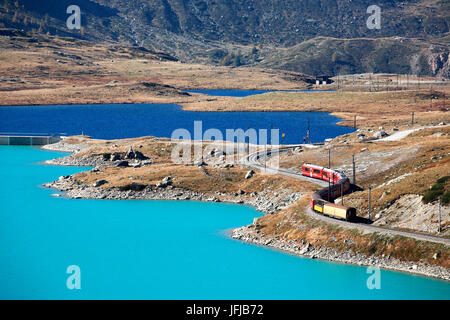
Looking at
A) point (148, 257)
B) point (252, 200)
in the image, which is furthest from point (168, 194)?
point (148, 257)

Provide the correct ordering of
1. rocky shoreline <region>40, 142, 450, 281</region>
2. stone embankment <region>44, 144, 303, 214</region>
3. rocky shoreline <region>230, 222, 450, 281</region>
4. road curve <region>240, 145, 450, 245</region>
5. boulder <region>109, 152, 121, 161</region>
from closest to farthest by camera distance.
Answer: rocky shoreline <region>230, 222, 450, 281</region> < rocky shoreline <region>40, 142, 450, 281</region> < road curve <region>240, 145, 450, 245</region> < stone embankment <region>44, 144, 303, 214</region> < boulder <region>109, 152, 121, 161</region>

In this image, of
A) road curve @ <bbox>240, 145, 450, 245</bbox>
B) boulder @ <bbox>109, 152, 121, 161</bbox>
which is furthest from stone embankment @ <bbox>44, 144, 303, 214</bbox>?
boulder @ <bbox>109, 152, 121, 161</bbox>

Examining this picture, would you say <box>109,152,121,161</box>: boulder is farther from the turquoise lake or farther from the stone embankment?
the turquoise lake

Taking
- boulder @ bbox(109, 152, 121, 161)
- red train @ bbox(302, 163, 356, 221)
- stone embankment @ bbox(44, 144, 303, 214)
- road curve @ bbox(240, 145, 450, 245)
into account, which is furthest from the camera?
boulder @ bbox(109, 152, 121, 161)

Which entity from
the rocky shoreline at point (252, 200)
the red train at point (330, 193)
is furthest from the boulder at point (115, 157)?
the red train at point (330, 193)
